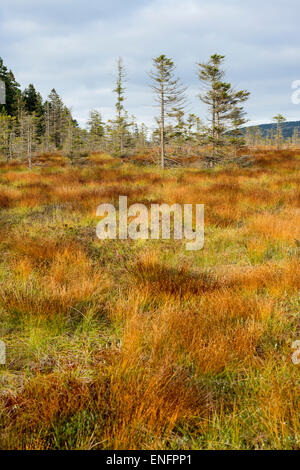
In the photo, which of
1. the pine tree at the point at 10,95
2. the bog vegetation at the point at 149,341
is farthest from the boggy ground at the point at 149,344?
the pine tree at the point at 10,95

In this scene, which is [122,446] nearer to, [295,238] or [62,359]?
[62,359]

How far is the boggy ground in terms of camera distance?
132 centimetres

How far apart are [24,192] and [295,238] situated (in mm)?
7608

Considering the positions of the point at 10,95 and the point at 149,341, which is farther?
the point at 10,95

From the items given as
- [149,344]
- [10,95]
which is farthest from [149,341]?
[10,95]

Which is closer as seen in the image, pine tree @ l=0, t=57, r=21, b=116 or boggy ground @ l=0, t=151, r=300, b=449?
boggy ground @ l=0, t=151, r=300, b=449

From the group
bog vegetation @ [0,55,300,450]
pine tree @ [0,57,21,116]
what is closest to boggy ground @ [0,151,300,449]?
bog vegetation @ [0,55,300,450]

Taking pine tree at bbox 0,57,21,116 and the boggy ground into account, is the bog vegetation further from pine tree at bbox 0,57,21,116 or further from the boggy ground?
pine tree at bbox 0,57,21,116

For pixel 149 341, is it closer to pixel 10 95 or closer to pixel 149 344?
pixel 149 344

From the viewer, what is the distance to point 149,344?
196cm

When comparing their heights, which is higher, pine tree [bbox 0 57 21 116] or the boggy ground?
pine tree [bbox 0 57 21 116]

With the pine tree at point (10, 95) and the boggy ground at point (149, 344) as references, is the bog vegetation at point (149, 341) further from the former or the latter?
the pine tree at point (10, 95)

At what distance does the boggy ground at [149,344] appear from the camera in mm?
1319

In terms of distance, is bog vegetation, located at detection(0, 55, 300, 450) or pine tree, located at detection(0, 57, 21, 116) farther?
pine tree, located at detection(0, 57, 21, 116)
